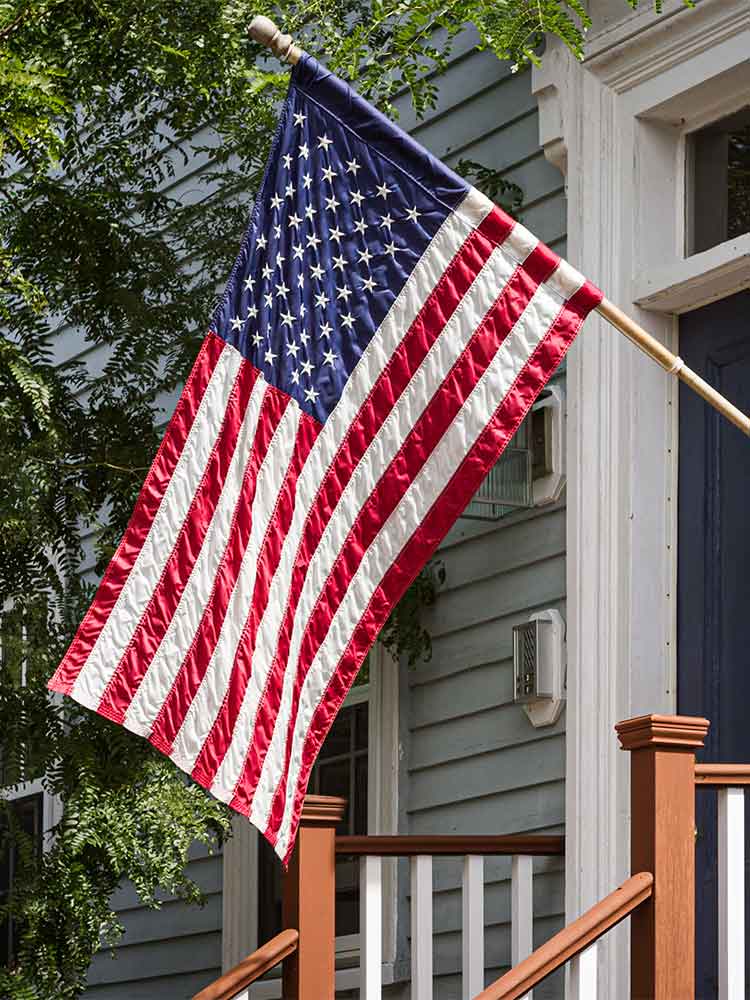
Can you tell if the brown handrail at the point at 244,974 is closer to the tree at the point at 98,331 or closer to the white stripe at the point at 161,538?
the white stripe at the point at 161,538

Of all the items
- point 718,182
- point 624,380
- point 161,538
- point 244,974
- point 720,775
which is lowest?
point 244,974

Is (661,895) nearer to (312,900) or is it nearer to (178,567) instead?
(312,900)

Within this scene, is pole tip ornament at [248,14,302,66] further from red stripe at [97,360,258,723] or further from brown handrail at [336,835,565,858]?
brown handrail at [336,835,565,858]

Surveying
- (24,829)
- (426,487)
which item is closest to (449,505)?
(426,487)

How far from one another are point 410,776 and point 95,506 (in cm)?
141

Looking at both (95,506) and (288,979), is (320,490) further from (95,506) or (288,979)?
(95,506)

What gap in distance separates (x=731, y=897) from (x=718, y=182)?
7.68ft

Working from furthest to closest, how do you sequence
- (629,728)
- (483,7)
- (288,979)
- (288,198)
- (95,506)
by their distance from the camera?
(95,506), (483,7), (288,979), (288,198), (629,728)

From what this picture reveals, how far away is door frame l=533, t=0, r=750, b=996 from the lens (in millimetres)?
4926

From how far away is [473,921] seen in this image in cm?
487

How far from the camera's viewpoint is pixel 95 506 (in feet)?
19.6

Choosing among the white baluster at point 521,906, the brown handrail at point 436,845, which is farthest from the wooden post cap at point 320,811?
the white baluster at point 521,906

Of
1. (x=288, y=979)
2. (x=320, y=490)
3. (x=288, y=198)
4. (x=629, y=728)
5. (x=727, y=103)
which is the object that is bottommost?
(x=288, y=979)

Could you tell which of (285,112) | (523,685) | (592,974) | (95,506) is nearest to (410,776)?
(523,685)
